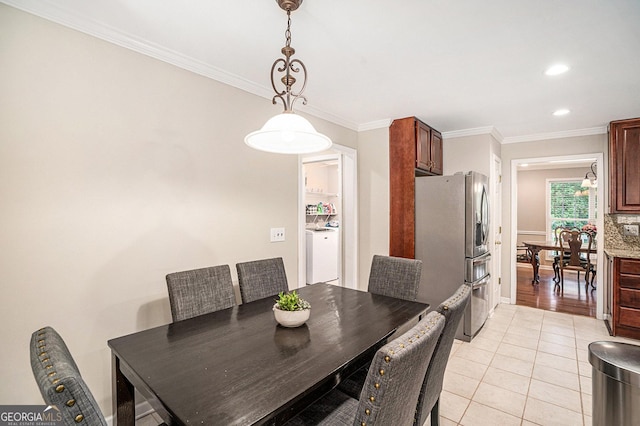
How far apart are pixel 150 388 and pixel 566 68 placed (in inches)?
127

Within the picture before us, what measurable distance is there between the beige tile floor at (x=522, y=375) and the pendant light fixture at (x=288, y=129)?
202 cm

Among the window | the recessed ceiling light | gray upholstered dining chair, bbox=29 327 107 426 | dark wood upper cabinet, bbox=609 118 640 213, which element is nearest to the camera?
gray upholstered dining chair, bbox=29 327 107 426

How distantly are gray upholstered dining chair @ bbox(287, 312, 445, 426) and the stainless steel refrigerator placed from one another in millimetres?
2284

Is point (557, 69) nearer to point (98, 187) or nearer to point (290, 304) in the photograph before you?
point (290, 304)

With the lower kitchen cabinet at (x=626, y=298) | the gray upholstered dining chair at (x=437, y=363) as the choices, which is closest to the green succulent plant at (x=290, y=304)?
the gray upholstered dining chair at (x=437, y=363)

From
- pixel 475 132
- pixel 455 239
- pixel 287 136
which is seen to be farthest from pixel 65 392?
pixel 475 132

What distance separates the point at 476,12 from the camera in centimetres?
171

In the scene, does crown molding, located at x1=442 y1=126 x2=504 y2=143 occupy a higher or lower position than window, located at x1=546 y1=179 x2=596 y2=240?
higher

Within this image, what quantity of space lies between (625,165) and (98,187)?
5.06 meters

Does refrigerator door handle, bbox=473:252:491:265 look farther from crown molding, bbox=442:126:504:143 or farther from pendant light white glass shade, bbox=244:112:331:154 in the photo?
pendant light white glass shade, bbox=244:112:331:154

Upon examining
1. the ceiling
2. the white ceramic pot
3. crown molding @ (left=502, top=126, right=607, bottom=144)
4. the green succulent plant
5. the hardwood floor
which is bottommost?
the hardwood floor

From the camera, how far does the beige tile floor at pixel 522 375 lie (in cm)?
217

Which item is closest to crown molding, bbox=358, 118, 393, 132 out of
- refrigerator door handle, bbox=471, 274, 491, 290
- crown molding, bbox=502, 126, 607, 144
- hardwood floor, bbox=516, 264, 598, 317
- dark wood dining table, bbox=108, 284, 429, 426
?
refrigerator door handle, bbox=471, 274, 491, 290

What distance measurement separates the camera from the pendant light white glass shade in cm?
154
